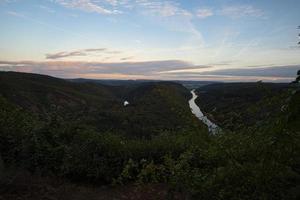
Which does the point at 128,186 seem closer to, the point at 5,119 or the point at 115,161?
the point at 115,161

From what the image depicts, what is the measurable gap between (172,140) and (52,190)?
3.07 meters

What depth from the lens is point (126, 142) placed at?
311 inches

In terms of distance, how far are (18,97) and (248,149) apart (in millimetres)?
74175

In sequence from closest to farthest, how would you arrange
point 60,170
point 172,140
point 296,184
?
point 296,184 → point 60,170 → point 172,140

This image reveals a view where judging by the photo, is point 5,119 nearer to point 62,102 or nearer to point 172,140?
point 172,140

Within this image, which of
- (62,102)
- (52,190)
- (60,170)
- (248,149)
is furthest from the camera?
(62,102)

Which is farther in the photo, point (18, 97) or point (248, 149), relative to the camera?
point (18, 97)

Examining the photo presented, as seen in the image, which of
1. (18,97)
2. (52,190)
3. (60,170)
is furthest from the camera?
(18,97)

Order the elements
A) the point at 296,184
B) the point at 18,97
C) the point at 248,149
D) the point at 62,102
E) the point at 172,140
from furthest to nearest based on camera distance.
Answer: the point at 62,102 < the point at 18,97 < the point at 172,140 < the point at 248,149 < the point at 296,184

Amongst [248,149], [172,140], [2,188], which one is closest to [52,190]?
[2,188]

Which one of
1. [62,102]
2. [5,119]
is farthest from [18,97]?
[5,119]

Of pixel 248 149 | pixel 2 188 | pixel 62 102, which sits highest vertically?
pixel 248 149

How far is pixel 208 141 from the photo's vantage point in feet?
22.6

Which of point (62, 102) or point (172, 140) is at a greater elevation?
point (172, 140)
